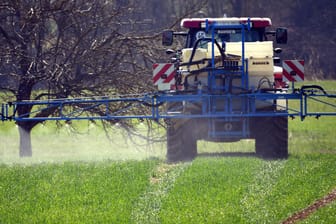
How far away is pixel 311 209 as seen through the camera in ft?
42.3

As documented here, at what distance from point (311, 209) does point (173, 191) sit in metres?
2.39

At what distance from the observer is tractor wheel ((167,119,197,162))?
18.5 meters

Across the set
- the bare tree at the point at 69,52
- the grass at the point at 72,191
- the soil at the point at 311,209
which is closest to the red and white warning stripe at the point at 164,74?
the grass at the point at 72,191

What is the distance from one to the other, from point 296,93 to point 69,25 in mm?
6891

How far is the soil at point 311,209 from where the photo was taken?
486 inches

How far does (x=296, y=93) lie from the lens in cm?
1788

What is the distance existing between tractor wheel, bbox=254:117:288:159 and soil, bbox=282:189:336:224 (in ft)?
15.0

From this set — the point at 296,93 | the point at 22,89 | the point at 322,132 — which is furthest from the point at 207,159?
the point at 322,132

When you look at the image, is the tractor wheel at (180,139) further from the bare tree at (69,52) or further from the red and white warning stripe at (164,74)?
the bare tree at (69,52)

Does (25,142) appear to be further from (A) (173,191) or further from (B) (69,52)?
(A) (173,191)

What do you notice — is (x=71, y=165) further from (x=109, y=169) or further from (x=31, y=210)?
(x=31, y=210)

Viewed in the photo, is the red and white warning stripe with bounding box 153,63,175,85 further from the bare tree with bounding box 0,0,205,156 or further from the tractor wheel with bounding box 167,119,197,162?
the bare tree with bounding box 0,0,205,156

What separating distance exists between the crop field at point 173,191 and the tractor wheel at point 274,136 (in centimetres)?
42

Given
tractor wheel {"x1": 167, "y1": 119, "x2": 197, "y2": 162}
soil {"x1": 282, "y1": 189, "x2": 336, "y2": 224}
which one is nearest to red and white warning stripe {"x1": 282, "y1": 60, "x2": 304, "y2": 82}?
tractor wheel {"x1": 167, "y1": 119, "x2": 197, "y2": 162}
